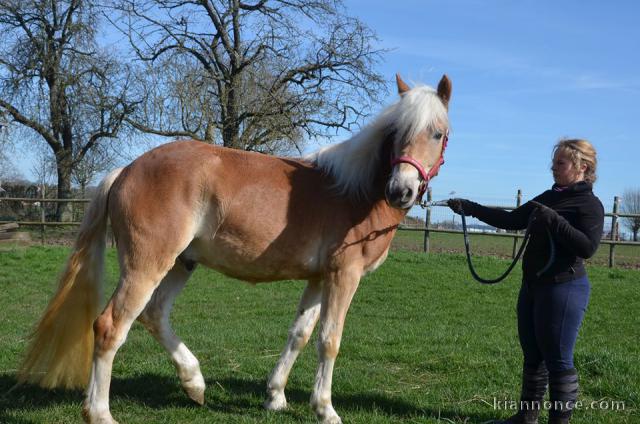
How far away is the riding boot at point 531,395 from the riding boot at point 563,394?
20 cm

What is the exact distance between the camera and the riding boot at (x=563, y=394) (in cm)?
372

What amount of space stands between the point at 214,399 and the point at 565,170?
3.03 meters

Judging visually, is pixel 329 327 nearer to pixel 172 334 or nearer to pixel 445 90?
pixel 172 334

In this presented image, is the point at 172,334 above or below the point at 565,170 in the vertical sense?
below

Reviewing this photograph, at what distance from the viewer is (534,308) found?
384 centimetres

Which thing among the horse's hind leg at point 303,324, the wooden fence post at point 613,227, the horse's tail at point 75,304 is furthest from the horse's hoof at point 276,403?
the wooden fence post at point 613,227

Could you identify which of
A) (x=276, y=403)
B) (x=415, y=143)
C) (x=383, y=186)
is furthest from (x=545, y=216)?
(x=276, y=403)

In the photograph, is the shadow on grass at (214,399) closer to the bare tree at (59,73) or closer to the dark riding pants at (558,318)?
the dark riding pants at (558,318)

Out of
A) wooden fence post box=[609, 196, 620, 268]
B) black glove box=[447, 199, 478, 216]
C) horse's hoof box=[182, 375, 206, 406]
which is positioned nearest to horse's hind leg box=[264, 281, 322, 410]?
horse's hoof box=[182, 375, 206, 406]

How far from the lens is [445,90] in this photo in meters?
4.14

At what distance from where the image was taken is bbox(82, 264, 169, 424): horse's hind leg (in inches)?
145

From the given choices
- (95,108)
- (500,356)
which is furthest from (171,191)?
(95,108)

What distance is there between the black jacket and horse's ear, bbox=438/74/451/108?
927mm

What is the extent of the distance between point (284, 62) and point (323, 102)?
2189mm
